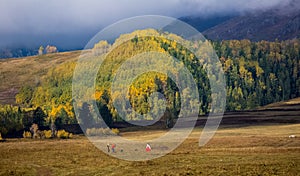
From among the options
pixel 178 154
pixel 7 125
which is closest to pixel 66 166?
pixel 178 154

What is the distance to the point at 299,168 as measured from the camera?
4553cm

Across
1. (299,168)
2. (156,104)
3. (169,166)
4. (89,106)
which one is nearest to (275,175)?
(299,168)

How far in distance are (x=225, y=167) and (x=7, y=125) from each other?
358ft

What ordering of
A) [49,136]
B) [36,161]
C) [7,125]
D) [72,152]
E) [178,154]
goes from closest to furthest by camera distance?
1. [36,161]
2. [178,154]
3. [72,152]
4. [49,136]
5. [7,125]

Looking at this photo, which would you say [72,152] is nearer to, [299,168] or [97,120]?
[299,168]

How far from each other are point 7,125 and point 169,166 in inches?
4057

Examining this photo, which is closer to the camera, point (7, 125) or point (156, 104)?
point (7, 125)

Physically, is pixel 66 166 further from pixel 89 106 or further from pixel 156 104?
pixel 156 104

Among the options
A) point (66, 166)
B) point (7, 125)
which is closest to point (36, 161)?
point (66, 166)

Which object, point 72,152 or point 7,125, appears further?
point 7,125

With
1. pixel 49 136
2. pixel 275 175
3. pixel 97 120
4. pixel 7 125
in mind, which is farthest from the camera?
pixel 97 120

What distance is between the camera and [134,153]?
6844 cm

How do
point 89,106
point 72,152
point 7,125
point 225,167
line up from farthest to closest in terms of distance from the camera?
point 89,106 < point 7,125 < point 72,152 < point 225,167

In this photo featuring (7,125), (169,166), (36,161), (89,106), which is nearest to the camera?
(169,166)
